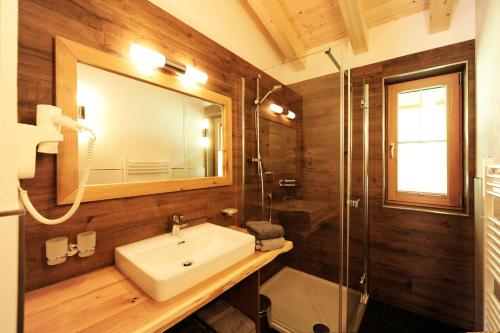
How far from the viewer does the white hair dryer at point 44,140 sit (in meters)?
0.72

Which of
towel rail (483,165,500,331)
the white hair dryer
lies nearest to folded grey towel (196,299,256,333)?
the white hair dryer

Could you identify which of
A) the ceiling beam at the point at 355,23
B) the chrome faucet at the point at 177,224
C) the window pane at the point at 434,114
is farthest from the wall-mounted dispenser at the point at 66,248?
the window pane at the point at 434,114

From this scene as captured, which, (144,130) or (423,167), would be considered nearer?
(144,130)

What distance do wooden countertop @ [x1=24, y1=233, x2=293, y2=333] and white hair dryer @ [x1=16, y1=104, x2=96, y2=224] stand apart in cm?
31

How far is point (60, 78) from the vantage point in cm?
90

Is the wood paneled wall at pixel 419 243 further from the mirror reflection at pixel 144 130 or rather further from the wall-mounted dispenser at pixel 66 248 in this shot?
the wall-mounted dispenser at pixel 66 248

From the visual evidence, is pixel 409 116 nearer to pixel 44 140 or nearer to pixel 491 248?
pixel 491 248

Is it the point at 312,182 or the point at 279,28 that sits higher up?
the point at 279,28

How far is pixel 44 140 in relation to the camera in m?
0.78

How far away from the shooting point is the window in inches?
70.4

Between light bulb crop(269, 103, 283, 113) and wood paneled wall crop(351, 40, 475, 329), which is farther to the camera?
light bulb crop(269, 103, 283, 113)

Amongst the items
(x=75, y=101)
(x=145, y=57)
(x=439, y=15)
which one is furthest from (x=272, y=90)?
(x=75, y=101)

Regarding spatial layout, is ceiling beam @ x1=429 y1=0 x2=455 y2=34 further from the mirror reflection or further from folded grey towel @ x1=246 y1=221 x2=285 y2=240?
folded grey towel @ x1=246 y1=221 x2=285 y2=240

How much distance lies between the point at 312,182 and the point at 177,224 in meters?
1.43
